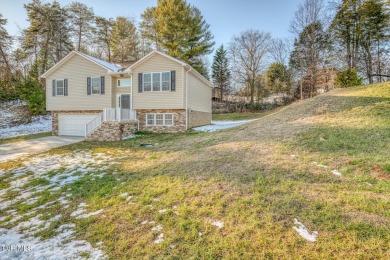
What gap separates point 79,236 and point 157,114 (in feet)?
39.6

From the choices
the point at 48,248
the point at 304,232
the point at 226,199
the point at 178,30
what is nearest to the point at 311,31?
the point at 178,30

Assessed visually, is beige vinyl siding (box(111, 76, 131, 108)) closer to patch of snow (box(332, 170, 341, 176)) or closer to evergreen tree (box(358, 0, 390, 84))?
patch of snow (box(332, 170, 341, 176))

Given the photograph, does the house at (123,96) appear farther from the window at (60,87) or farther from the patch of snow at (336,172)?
the patch of snow at (336,172)

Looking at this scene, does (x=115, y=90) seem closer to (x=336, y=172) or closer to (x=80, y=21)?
(x=336, y=172)

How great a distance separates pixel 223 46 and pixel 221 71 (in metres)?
4.18

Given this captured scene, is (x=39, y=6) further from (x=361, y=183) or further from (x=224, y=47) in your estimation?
(x=361, y=183)

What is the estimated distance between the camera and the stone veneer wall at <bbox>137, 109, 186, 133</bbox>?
14.6 m

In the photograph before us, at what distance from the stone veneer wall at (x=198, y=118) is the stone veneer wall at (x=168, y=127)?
75cm

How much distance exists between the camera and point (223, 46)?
3481 cm

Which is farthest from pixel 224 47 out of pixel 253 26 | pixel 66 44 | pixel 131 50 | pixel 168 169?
pixel 168 169

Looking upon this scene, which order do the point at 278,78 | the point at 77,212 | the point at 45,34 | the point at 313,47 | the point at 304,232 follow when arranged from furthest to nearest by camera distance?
1. the point at 278,78
2. the point at 45,34
3. the point at 313,47
4. the point at 77,212
5. the point at 304,232

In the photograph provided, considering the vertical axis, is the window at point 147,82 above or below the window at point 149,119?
above

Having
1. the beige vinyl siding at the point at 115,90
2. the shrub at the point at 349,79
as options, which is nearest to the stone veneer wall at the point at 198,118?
the beige vinyl siding at the point at 115,90

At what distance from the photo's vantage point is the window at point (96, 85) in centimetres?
1594
